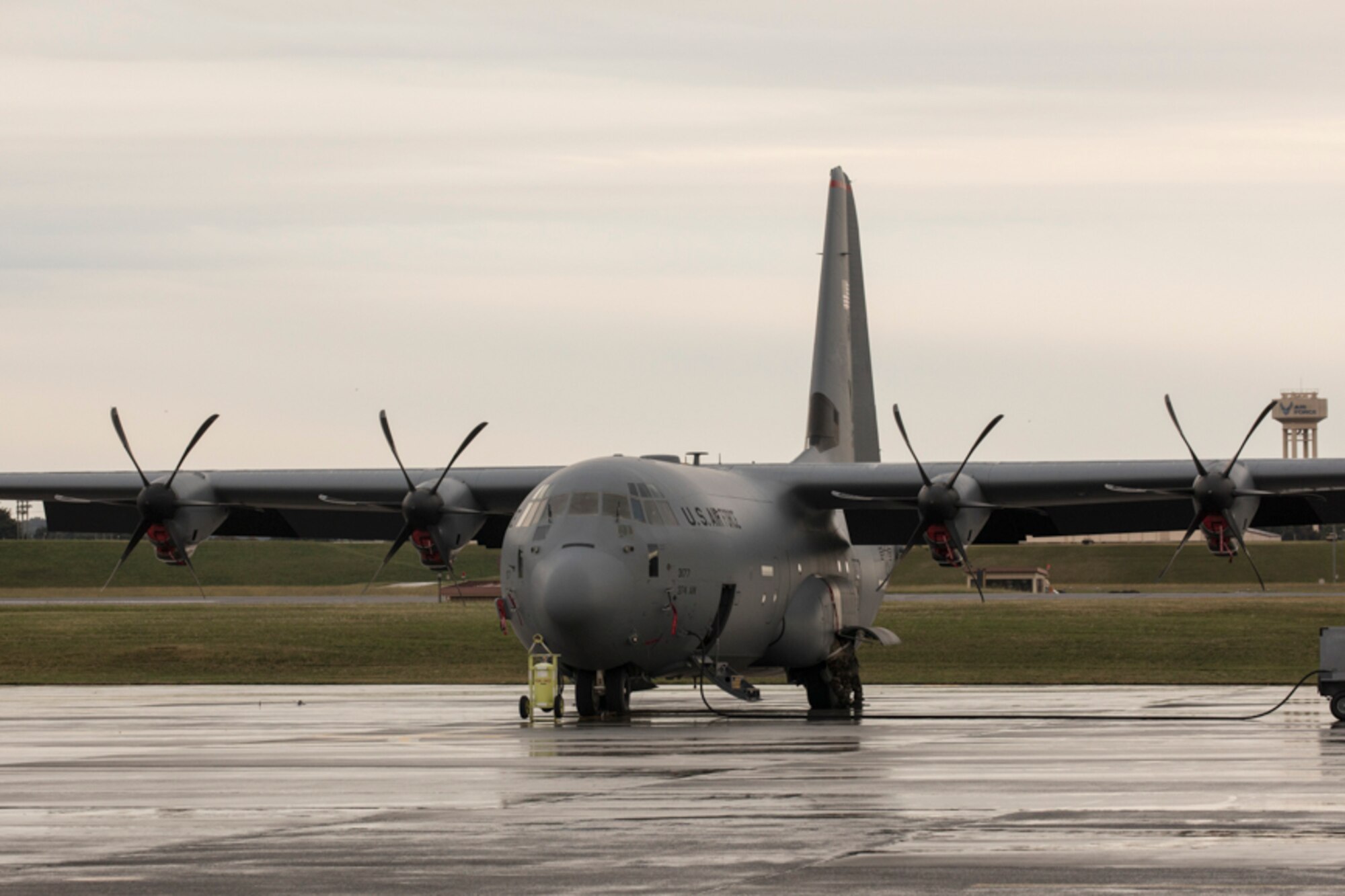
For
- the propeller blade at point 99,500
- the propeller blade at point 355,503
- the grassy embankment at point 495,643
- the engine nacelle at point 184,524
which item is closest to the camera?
the engine nacelle at point 184,524

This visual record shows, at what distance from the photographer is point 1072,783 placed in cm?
1702

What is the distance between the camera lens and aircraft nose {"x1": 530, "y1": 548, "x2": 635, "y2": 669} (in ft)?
87.7

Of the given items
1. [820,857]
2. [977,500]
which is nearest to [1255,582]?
[977,500]

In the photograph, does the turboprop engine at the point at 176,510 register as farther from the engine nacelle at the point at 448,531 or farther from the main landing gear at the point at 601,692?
the main landing gear at the point at 601,692

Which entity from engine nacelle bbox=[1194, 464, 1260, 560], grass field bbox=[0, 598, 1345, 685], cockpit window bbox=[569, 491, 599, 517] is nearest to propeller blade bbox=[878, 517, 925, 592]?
engine nacelle bbox=[1194, 464, 1260, 560]

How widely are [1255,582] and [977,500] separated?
281 ft

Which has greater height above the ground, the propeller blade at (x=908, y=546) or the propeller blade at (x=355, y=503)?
the propeller blade at (x=355, y=503)

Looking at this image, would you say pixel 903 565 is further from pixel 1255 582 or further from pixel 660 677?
pixel 660 677

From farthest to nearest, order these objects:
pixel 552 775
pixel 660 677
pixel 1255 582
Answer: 1. pixel 1255 582
2. pixel 660 677
3. pixel 552 775

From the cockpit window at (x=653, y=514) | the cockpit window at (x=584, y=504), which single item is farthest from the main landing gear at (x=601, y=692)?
the cockpit window at (x=584, y=504)

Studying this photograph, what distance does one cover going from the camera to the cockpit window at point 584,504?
1094 inches

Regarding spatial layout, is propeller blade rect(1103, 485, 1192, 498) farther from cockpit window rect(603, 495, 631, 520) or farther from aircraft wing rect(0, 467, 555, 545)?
aircraft wing rect(0, 467, 555, 545)

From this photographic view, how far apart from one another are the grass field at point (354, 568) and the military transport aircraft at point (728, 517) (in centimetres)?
7208

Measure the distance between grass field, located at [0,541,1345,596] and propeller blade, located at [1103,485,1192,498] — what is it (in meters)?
77.2
